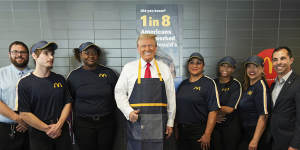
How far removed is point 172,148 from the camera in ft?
8.99

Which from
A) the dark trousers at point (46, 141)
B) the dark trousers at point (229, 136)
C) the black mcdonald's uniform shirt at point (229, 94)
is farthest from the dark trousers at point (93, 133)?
the black mcdonald's uniform shirt at point (229, 94)

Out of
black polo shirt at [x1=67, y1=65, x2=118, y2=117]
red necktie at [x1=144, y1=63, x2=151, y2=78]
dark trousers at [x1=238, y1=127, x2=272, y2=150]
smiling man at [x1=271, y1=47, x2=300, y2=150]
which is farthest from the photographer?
black polo shirt at [x1=67, y1=65, x2=118, y2=117]

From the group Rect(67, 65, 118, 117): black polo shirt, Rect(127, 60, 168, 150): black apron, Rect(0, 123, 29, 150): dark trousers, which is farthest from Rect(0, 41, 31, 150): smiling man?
Rect(127, 60, 168, 150): black apron

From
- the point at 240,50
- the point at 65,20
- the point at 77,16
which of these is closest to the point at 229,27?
the point at 240,50

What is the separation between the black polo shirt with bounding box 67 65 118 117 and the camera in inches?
84.7

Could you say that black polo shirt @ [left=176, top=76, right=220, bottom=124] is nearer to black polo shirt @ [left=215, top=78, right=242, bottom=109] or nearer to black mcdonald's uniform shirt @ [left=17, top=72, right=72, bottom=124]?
black polo shirt @ [left=215, top=78, right=242, bottom=109]

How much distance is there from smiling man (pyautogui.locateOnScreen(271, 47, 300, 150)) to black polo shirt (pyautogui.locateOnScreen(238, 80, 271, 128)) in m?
0.10

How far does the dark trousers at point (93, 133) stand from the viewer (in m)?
2.16

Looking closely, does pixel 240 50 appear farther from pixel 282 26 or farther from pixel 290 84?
pixel 290 84

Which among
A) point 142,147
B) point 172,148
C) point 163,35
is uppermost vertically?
point 163,35

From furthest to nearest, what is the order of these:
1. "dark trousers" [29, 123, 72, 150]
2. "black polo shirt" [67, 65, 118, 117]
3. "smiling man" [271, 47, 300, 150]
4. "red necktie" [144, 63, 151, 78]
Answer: "black polo shirt" [67, 65, 118, 117], "red necktie" [144, 63, 151, 78], "dark trousers" [29, 123, 72, 150], "smiling man" [271, 47, 300, 150]

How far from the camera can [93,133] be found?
2.18 meters

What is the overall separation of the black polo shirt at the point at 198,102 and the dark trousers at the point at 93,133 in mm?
983

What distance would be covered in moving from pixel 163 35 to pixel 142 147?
1.65 metres
